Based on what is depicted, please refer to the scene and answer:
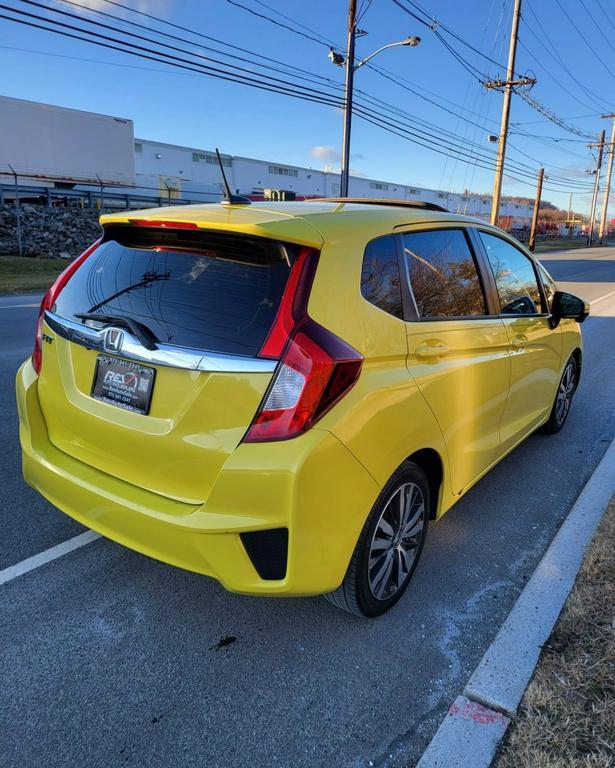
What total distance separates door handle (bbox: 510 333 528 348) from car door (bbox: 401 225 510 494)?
0.44ft

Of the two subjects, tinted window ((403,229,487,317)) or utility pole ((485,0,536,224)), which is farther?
utility pole ((485,0,536,224))

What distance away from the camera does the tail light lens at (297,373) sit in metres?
2.05

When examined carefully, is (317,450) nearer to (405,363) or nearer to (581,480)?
(405,363)

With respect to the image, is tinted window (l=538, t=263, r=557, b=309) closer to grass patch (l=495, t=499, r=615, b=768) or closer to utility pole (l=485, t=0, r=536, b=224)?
grass patch (l=495, t=499, r=615, b=768)

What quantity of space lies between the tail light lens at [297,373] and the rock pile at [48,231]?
19.9 m

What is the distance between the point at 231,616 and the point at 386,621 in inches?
28.1

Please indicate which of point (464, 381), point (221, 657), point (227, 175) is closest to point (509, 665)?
point (221, 657)

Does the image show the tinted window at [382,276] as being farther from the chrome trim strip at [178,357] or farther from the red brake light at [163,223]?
the red brake light at [163,223]

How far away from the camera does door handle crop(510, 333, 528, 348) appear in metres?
3.59

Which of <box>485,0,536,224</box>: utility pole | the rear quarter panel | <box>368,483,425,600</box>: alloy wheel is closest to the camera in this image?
the rear quarter panel

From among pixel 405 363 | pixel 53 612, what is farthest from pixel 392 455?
pixel 53 612

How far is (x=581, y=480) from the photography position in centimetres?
418

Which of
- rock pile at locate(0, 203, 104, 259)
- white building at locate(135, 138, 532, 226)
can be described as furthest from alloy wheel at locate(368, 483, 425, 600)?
white building at locate(135, 138, 532, 226)

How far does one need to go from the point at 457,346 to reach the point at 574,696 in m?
1.58
